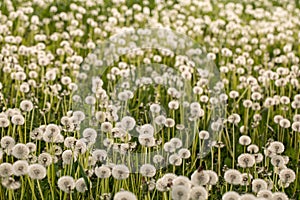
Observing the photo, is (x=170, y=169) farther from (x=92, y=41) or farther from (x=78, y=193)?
(x=92, y=41)

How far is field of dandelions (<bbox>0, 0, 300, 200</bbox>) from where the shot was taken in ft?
9.50

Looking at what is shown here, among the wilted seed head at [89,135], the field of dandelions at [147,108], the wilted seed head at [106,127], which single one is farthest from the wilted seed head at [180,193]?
the wilted seed head at [106,127]

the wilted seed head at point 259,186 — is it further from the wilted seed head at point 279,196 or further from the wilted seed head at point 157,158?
the wilted seed head at point 157,158

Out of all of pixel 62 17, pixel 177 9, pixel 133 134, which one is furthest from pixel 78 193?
pixel 177 9

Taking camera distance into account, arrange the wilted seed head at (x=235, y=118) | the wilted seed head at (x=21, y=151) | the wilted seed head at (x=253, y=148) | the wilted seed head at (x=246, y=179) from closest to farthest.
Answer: the wilted seed head at (x=21, y=151) → the wilted seed head at (x=246, y=179) → the wilted seed head at (x=253, y=148) → the wilted seed head at (x=235, y=118)

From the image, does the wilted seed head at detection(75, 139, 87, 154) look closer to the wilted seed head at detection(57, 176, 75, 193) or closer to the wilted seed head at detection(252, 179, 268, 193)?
the wilted seed head at detection(57, 176, 75, 193)

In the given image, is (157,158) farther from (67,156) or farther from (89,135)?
(67,156)

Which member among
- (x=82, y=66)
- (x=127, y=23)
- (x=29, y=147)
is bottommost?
(x=29, y=147)

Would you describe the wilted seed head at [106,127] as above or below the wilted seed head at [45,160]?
above

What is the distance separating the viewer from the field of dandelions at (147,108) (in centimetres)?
290

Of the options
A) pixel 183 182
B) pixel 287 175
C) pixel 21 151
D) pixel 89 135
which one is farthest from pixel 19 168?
pixel 287 175

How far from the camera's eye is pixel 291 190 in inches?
131

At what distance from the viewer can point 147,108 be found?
4.30 meters

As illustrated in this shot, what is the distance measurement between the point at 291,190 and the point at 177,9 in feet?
14.8
